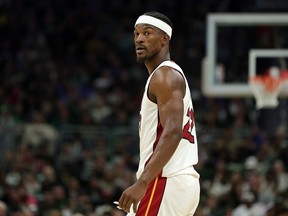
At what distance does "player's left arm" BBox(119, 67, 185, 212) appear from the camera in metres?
5.72

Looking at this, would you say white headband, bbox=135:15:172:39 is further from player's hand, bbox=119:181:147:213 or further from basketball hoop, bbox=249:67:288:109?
basketball hoop, bbox=249:67:288:109

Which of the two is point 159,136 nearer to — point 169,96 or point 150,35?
point 169,96

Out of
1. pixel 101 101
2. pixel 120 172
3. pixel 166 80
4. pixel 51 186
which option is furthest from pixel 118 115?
pixel 166 80

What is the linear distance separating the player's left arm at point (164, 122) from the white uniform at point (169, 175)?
0.10 m

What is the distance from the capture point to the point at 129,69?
2089 cm

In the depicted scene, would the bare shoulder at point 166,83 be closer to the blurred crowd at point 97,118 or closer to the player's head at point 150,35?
the player's head at point 150,35

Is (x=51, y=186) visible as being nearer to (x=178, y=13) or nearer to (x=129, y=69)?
(x=129, y=69)

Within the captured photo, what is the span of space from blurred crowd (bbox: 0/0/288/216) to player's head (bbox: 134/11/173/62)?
605 cm

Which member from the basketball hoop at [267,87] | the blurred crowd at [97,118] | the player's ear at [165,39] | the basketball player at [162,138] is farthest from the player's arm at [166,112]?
the basketball hoop at [267,87]

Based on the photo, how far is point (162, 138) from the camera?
229 inches

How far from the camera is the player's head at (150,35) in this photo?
6.10 metres

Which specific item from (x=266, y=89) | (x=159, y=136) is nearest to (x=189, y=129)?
(x=159, y=136)

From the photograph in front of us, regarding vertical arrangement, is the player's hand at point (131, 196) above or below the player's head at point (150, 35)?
below

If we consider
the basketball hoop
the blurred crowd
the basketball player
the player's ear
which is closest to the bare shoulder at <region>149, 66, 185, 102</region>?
the basketball player
